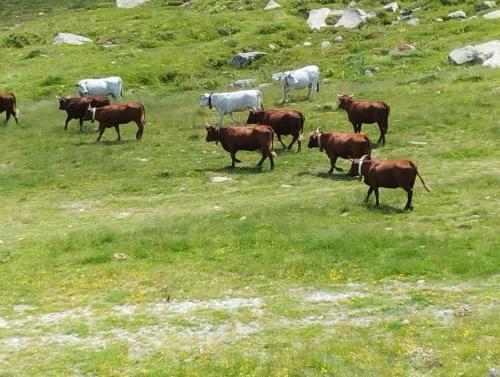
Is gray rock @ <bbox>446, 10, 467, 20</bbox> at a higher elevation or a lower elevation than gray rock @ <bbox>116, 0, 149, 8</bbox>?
higher

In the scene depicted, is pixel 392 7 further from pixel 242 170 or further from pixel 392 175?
pixel 392 175

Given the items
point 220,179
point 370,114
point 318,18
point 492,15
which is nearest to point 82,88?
point 220,179

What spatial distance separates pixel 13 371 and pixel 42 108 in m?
29.6

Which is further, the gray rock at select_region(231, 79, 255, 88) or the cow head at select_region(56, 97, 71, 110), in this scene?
the gray rock at select_region(231, 79, 255, 88)

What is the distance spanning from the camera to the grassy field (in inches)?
512

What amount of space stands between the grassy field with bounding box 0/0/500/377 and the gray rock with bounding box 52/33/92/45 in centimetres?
1907

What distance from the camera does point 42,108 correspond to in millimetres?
40250

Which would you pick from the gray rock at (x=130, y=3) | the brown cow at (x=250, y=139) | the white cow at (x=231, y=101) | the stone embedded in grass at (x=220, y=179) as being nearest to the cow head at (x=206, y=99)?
the white cow at (x=231, y=101)

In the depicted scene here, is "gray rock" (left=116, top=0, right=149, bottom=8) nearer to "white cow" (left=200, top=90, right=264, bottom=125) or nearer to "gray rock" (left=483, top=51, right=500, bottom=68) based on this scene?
"gray rock" (left=483, top=51, right=500, bottom=68)

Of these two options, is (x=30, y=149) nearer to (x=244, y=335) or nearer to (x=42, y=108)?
(x=42, y=108)

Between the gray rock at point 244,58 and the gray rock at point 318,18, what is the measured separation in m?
10.3

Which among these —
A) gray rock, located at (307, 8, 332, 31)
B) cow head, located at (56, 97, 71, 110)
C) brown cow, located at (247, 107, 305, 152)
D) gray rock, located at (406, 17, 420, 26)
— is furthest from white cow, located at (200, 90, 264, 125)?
gray rock, located at (307, 8, 332, 31)

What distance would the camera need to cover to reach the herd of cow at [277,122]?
Answer: 20797 mm

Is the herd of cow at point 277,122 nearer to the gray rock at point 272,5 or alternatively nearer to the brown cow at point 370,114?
the brown cow at point 370,114
